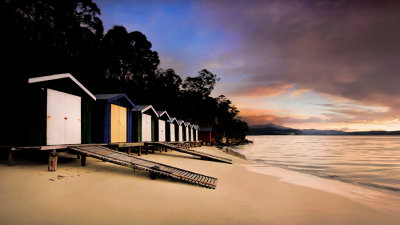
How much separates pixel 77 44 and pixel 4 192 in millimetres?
30300

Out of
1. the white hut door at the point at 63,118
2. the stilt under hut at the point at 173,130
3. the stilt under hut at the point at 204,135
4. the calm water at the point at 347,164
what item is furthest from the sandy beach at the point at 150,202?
the stilt under hut at the point at 204,135

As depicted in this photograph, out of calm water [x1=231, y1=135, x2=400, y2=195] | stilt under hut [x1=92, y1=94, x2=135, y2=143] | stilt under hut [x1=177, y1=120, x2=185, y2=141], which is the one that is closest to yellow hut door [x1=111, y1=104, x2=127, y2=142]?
stilt under hut [x1=92, y1=94, x2=135, y2=143]

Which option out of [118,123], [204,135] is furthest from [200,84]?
[118,123]

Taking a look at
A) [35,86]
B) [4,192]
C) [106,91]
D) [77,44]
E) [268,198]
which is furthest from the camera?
[106,91]

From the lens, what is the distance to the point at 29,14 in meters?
25.7

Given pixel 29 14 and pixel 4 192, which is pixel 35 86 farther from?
pixel 29 14

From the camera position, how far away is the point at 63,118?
1010 cm

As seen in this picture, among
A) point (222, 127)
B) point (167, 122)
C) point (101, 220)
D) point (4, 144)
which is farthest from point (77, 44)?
point (222, 127)

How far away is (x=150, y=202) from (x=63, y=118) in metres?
6.62

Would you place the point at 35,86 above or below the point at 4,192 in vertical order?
above

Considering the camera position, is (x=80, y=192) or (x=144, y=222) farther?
(x=80, y=192)

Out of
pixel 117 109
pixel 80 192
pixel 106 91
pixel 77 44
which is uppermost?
pixel 77 44

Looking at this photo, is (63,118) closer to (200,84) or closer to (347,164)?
(347,164)

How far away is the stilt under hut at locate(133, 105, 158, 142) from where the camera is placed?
667 inches
